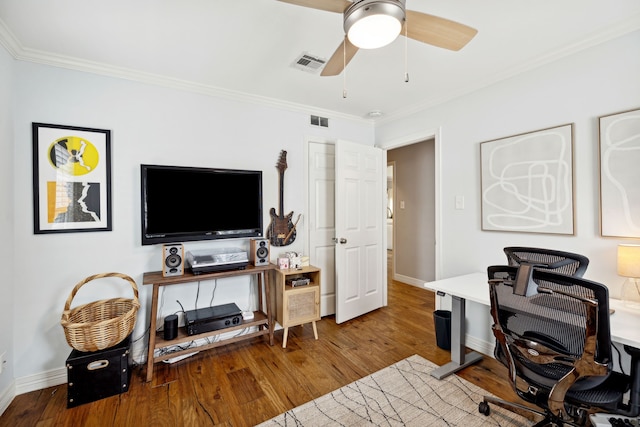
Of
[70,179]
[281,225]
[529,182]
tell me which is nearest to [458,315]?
[529,182]

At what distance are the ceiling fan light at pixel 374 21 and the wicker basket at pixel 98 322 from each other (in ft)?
7.45

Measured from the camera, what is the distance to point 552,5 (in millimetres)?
1630

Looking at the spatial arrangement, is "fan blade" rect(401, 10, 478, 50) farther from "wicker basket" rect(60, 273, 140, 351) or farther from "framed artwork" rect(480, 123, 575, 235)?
"wicker basket" rect(60, 273, 140, 351)

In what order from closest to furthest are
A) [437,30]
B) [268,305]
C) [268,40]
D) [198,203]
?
[437,30]
[268,40]
[198,203]
[268,305]

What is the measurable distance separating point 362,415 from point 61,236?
98.9 inches

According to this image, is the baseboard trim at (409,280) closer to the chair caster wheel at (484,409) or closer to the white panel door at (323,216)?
the white panel door at (323,216)

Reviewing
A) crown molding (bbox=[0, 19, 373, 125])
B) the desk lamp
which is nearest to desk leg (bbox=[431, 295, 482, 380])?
the desk lamp

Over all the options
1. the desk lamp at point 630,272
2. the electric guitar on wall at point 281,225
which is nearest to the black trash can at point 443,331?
the desk lamp at point 630,272

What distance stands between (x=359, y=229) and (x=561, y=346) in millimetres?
2220

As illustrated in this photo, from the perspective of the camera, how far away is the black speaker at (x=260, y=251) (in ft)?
8.76

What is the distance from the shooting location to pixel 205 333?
2359 mm

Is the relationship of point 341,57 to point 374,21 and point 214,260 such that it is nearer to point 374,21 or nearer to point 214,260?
point 374,21

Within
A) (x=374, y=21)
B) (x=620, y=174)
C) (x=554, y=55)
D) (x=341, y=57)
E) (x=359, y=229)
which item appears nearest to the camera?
(x=374, y=21)

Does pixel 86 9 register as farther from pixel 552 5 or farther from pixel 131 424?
pixel 552 5
